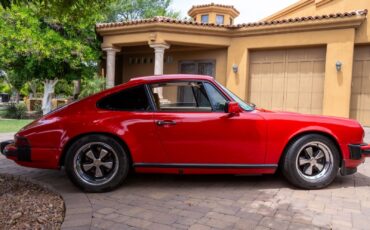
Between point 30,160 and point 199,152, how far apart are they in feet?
7.02

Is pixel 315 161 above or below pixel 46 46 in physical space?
below

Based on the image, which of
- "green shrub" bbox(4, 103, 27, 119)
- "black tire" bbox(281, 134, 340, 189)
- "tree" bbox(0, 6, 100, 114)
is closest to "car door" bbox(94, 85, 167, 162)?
"black tire" bbox(281, 134, 340, 189)

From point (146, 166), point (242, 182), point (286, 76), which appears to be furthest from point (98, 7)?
point (286, 76)

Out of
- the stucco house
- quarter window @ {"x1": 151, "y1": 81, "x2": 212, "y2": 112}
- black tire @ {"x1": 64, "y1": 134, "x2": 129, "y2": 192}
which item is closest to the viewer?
black tire @ {"x1": 64, "y1": 134, "x2": 129, "y2": 192}

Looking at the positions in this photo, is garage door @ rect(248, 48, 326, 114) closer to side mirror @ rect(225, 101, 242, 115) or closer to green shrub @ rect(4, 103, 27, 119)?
side mirror @ rect(225, 101, 242, 115)

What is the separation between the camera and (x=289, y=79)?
12250 millimetres

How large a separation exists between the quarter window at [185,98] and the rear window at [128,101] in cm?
15

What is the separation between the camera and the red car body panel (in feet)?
13.8

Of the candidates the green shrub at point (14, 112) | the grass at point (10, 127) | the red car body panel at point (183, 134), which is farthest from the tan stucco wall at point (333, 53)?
the green shrub at point (14, 112)

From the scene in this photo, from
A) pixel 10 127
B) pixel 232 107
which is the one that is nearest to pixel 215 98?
pixel 232 107

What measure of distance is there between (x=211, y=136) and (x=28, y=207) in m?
2.25

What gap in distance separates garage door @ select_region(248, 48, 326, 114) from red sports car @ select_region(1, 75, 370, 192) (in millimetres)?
7776

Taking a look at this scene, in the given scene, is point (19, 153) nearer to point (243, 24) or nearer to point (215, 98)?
point (215, 98)

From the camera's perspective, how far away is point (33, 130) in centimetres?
423
